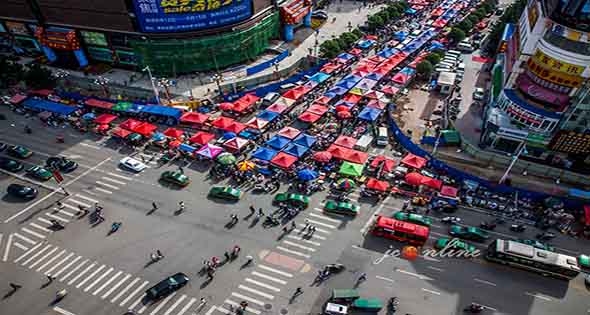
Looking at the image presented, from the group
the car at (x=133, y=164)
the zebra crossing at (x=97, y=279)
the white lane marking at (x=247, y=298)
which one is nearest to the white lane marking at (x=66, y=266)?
the zebra crossing at (x=97, y=279)

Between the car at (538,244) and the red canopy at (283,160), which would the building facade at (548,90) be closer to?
the car at (538,244)

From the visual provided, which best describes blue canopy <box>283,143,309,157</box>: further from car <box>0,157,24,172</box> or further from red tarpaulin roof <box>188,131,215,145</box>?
car <box>0,157,24,172</box>

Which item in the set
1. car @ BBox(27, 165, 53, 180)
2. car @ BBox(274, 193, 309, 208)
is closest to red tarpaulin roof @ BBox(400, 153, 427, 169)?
car @ BBox(274, 193, 309, 208)

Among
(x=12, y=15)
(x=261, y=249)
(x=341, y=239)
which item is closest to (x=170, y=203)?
(x=261, y=249)

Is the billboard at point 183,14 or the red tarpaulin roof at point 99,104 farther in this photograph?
the billboard at point 183,14

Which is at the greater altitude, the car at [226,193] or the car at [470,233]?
the car at [226,193]

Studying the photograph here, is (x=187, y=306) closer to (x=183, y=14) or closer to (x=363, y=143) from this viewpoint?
(x=363, y=143)
